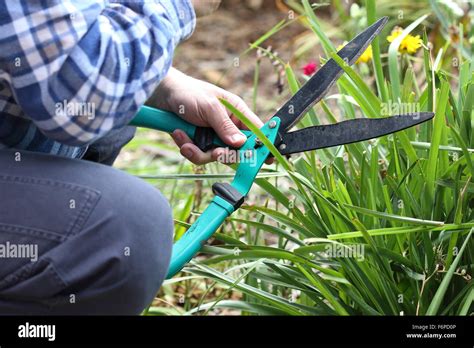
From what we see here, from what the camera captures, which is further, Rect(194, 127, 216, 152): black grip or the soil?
the soil

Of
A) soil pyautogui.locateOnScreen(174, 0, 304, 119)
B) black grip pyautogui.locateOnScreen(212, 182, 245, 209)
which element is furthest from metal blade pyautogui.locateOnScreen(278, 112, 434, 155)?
soil pyautogui.locateOnScreen(174, 0, 304, 119)

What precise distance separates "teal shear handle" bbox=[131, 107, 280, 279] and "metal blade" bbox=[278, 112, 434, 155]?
0.11 feet

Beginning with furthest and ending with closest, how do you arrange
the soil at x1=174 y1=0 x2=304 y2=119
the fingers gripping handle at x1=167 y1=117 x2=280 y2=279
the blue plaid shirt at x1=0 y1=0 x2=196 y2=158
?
the soil at x1=174 y1=0 x2=304 y2=119, the fingers gripping handle at x1=167 y1=117 x2=280 y2=279, the blue plaid shirt at x1=0 y1=0 x2=196 y2=158

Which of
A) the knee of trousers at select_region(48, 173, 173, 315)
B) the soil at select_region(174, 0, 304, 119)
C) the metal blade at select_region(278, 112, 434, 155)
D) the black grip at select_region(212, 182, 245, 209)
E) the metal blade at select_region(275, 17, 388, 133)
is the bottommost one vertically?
the knee of trousers at select_region(48, 173, 173, 315)

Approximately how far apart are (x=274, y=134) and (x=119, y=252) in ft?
1.18

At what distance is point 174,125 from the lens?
1350mm

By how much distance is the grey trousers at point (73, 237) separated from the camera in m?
1.06

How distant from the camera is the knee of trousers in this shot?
1064 millimetres

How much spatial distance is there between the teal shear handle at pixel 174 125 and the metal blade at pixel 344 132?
0.36 ft

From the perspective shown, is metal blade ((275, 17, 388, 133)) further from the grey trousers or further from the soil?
the soil

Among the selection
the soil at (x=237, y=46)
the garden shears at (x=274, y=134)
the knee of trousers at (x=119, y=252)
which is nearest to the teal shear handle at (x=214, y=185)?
the garden shears at (x=274, y=134)

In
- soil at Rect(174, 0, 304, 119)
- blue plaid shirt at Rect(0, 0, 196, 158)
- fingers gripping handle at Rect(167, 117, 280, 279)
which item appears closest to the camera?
blue plaid shirt at Rect(0, 0, 196, 158)
